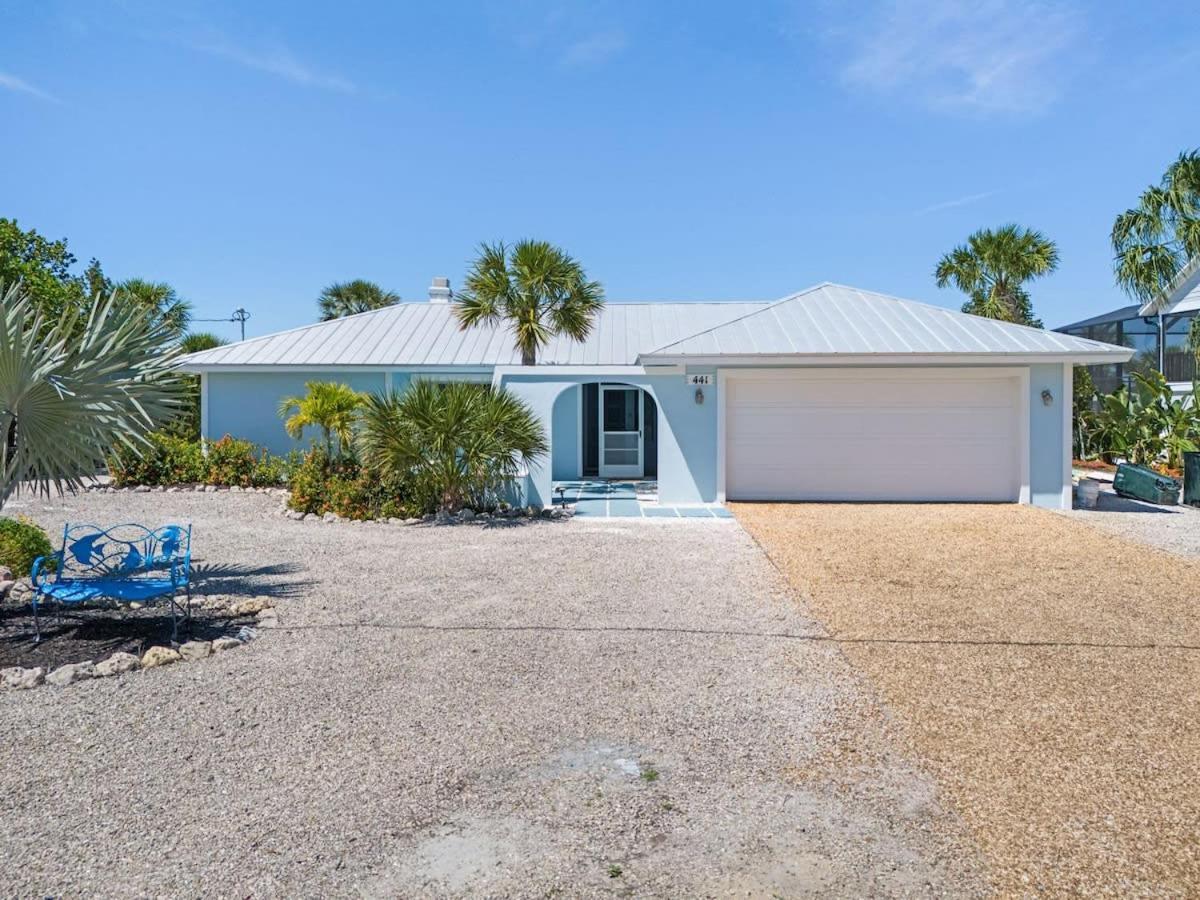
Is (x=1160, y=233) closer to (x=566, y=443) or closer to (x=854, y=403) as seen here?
(x=854, y=403)

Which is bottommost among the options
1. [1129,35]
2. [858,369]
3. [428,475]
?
[428,475]

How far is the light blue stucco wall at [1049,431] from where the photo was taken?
13.8 m

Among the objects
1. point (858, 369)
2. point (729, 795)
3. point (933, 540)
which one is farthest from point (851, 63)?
point (729, 795)

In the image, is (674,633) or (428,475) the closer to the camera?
(674,633)

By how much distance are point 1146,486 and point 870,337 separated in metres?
6.12

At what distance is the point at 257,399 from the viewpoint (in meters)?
18.3

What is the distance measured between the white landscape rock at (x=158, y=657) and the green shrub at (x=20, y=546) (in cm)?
379

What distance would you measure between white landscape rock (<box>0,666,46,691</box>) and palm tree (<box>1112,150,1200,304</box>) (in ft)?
71.2

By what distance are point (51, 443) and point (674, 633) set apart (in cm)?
509

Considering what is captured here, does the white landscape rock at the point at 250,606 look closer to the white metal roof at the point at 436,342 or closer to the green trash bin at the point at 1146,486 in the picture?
the white metal roof at the point at 436,342

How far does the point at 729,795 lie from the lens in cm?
351

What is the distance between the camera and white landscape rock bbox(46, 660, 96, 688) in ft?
16.4

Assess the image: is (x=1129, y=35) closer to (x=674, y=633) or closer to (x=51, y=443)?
(x=674, y=633)

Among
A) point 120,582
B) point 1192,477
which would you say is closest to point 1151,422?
point 1192,477
